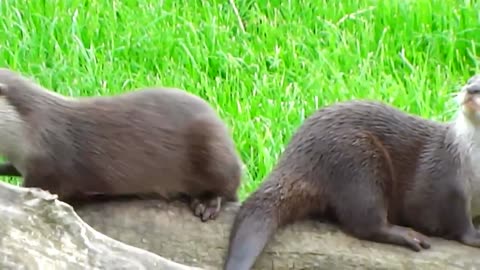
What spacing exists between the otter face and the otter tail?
20.9 inches

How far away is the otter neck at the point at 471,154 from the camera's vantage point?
375 cm

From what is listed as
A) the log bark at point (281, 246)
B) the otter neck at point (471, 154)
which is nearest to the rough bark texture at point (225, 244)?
the log bark at point (281, 246)

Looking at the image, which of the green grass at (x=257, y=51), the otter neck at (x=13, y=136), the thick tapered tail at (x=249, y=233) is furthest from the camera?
the green grass at (x=257, y=51)

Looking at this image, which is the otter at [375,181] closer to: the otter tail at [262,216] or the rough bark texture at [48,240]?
the otter tail at [262,216]

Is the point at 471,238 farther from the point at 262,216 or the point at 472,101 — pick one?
the point at 262,216

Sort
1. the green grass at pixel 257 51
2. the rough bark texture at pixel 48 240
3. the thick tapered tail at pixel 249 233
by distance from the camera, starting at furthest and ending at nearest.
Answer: the green grass at pixel 257 51 < the thick tapered tail at pixel 249 233 < the rough bark texture at pixel 48 240

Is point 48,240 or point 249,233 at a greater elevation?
point 48,240

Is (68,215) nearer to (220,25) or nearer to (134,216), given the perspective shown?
(134,216)

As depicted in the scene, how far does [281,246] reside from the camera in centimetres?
375

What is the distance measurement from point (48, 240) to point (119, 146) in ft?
2.89

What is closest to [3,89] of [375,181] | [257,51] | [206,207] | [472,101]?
[206,207]

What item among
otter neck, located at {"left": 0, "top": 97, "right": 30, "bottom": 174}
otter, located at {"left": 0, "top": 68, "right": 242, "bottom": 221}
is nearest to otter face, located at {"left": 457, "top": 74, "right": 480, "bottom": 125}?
otter, located at {"left": 0, "top": 68, "right": 242, "bottom": 221}

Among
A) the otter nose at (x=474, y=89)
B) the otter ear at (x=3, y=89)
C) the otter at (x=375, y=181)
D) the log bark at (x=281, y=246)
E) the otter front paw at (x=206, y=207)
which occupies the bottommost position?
the log bark at (x=281, y=246)

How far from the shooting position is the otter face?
3.67 m
